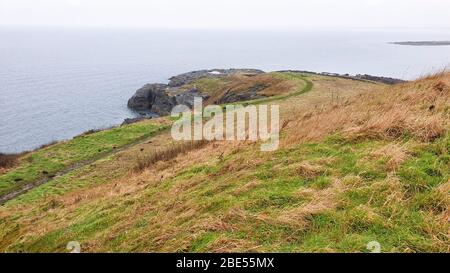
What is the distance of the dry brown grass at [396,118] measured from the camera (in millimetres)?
12781

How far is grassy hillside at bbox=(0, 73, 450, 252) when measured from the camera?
808 cm

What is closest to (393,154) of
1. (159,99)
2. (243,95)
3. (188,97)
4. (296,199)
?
(296,199)

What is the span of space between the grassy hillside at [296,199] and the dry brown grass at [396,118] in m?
0.06

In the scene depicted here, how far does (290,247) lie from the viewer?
7684 mm

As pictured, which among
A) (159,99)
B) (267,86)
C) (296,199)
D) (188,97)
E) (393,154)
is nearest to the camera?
(296,199)

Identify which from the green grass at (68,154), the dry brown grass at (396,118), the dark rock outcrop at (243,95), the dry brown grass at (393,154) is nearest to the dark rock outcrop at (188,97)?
the dark rock outcrop at (243,95)

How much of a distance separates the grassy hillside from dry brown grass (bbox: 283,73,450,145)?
0.18 ft

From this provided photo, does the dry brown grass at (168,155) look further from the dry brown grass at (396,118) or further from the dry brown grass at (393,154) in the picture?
the dry brown grass at (393,154)

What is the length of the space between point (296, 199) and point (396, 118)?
6190 mm

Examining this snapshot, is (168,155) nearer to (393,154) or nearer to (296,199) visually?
(296,199)

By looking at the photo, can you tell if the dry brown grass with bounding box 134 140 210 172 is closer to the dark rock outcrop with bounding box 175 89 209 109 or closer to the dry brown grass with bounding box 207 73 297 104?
the dry brown grass with bounding box 207 73 297 104

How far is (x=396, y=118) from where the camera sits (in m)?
13.6

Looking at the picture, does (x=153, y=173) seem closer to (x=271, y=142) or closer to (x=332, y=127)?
(x=271, y=142)
